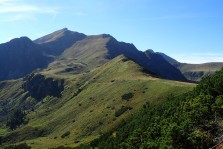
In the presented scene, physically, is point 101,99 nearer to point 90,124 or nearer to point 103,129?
point 90,124

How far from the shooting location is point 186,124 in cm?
6850

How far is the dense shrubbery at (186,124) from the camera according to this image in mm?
63594

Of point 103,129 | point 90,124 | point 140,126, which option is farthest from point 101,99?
point 140,126

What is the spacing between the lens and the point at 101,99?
607 feet

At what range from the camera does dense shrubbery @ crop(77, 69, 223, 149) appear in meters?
63.6

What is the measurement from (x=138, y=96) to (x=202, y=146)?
9194cm

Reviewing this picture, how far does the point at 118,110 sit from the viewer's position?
148 meters

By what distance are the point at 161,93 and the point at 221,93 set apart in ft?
184

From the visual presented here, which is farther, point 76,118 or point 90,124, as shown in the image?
point 76,118

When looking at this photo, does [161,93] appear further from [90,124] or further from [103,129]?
[90,124]

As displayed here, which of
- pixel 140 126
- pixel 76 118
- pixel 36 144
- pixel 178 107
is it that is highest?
pixel 178 107

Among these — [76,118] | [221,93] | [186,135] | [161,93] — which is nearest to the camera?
[186,135]

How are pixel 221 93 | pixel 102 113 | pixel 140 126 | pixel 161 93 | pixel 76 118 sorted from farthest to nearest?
1. pixel 76 118
2. pixel 102 113
3. pixel 161 93
4. pixel 140 126
5. pixel 221 93

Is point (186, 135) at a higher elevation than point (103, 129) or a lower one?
higher
